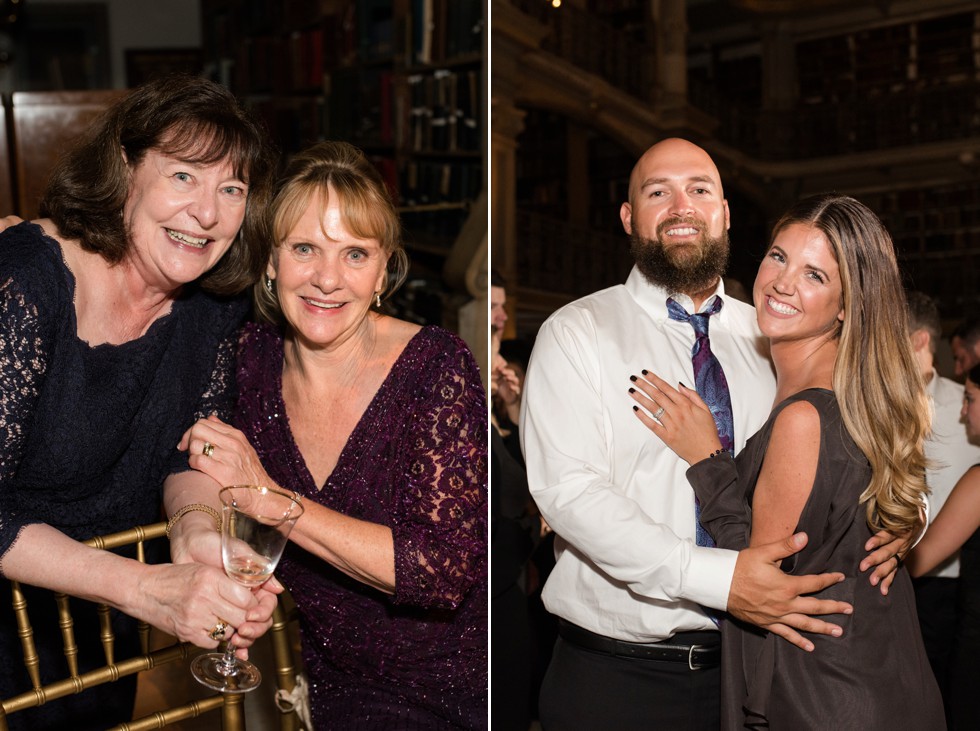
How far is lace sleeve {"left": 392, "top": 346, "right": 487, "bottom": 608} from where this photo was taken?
5.90 feet

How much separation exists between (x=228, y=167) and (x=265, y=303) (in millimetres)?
273

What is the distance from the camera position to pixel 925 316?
1577 mm

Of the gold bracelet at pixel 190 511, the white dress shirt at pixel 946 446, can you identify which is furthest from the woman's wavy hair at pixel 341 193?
the white dress shirt at pixel 946 446

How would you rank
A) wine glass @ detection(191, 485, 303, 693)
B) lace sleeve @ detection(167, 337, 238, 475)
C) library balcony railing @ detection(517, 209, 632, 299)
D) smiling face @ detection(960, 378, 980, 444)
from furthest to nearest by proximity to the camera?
1. lace sleeve @ detection(167, 337, 238, 475)
2. library balcony railing @ detection(517, 209, 632, 299)
3. smiling face @ detection(960, 378, 980, 444)
4. wine glass @ detection(191, 485, 303, 693)

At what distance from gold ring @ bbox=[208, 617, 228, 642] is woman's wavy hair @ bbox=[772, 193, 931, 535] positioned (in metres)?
1.02

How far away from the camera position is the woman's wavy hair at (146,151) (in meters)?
1.74

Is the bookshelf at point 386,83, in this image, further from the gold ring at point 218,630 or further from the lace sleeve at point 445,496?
the gold ring at point 218,630

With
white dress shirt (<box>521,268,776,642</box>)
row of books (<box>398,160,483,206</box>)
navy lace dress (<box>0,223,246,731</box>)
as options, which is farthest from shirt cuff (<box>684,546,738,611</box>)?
row of books (<box>398,160,483,206</box>)

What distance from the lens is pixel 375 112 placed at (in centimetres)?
504

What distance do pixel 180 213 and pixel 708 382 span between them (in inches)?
38.4

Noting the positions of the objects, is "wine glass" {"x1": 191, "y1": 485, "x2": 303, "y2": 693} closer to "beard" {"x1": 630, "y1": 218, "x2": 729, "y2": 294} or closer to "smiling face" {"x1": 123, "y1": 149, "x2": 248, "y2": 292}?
"smiling face" {"x1": 123, "y1": 149, "x2": 248, "y2": 292}

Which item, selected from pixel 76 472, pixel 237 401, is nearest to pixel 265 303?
pixel 237 401

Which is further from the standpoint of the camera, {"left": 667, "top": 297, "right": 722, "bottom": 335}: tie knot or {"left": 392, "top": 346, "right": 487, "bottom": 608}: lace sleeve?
{"left": 392, "top": 346, "right": 487, "bottom": 608}: lace sleeve

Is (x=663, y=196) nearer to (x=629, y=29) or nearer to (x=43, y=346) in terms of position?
(x=629, y=29)
